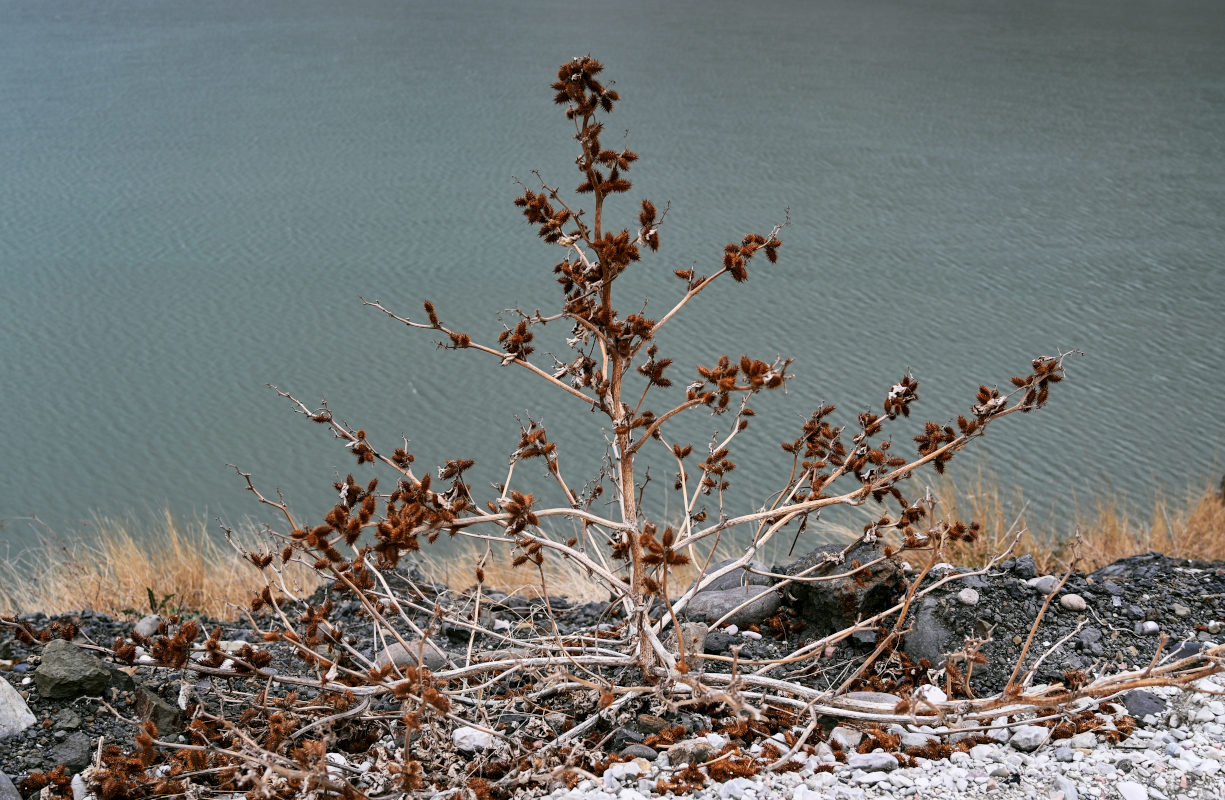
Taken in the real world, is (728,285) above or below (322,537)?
above

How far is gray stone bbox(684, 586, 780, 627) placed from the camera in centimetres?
274

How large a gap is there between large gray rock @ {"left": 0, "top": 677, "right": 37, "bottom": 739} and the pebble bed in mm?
1069

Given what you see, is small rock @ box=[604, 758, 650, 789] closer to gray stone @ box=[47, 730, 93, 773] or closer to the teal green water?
gray stone @ box=[47, 730, 93, 773]

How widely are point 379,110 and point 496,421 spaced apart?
480 centimetres

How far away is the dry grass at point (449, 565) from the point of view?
3225mm

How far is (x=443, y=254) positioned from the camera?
640 centimetres

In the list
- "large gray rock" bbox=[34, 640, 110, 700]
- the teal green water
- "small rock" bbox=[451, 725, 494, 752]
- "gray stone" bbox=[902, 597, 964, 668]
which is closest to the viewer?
"small rock" bbox=[451, 725, 494, 752]

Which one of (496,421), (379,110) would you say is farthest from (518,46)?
(496,421)

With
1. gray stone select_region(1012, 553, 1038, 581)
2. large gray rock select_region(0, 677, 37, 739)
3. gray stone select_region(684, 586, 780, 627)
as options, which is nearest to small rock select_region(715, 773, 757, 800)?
gray stone select_region(684, 586, 780, 627)

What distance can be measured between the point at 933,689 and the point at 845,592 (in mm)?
355

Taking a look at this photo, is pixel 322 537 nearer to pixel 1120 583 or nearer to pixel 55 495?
pixel 1120 583

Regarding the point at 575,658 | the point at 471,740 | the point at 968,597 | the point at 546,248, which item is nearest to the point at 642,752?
the point at 575,658

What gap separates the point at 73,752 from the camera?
216 cm

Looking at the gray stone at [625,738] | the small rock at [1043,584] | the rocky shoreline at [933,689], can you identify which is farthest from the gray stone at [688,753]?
the small rock at [1043,584]
